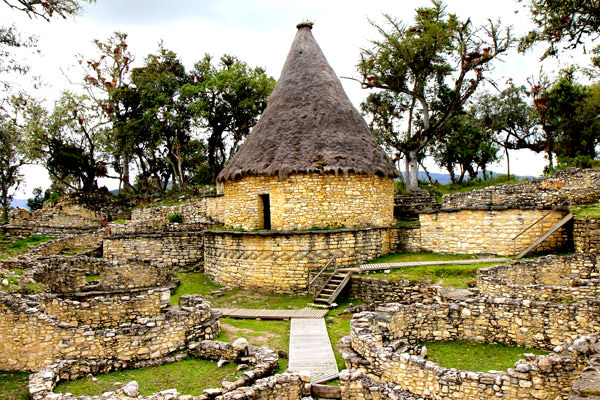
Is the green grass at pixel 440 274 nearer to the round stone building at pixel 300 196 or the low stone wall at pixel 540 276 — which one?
the low stone wall at pixel 540 276

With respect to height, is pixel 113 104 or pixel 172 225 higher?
pixel 113 104

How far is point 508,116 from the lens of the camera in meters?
31.0

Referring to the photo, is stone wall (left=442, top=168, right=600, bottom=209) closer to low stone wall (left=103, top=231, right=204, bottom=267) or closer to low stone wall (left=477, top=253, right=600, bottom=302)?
low stone wall (left=477, top=253, right=600, bottom=302)

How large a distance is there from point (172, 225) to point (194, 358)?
14400 millimetres

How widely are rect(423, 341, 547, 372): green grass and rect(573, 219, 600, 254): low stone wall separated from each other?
580cm

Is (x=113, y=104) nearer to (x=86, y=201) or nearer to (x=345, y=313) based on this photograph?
(x=86, y=201)

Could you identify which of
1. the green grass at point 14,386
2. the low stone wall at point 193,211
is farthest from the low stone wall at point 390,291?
the low stone wall at point 193,211

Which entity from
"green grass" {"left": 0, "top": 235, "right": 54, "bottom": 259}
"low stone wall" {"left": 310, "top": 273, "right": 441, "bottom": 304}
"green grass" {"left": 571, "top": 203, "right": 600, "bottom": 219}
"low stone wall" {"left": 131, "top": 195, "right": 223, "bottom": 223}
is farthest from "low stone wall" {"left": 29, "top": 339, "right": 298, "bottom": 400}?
"low stone wall" {"left": 131, "top": 195, "right": 223, "bottom": 223}

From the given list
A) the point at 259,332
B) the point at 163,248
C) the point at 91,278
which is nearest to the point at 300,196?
the point at 259,332

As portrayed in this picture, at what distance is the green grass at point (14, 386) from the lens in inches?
274

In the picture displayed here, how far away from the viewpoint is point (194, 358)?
8.99m

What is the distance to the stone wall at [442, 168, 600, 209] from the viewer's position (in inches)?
574

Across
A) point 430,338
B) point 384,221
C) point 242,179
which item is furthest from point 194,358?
point 384,221

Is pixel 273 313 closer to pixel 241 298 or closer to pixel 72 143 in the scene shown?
pixel 241 298
